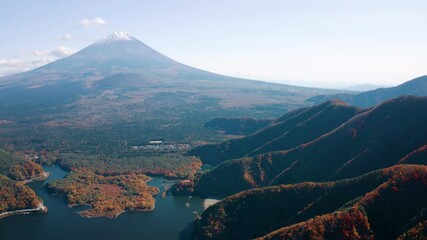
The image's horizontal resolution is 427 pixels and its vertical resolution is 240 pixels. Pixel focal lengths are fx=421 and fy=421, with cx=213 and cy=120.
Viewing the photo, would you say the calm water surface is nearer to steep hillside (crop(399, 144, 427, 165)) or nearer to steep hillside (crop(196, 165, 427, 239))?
steep hillside (crop(196, 165, 427, 239))

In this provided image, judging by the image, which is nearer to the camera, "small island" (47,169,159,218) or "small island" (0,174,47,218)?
"small island" (0,174,47,218)

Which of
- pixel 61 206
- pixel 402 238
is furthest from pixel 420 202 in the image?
pixel 61 206

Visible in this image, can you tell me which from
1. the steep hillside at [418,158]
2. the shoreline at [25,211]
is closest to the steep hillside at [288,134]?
the steep hillside at [418,158]

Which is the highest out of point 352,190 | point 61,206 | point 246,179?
point 352,190

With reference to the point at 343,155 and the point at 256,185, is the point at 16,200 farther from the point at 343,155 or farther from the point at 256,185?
the point at 343,155

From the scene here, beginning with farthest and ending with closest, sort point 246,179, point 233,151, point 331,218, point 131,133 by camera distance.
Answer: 1. point 131,133
2. point 233,151
3. point 246,179
4. point 331,218

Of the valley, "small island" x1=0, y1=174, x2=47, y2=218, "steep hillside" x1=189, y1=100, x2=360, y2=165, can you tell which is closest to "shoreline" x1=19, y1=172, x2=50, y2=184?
the valley

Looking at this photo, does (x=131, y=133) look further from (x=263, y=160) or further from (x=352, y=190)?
(x=352, y=190)
